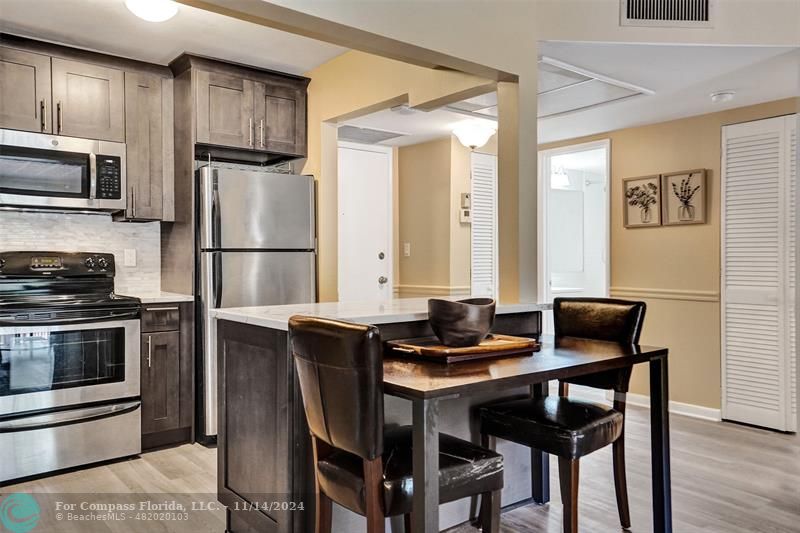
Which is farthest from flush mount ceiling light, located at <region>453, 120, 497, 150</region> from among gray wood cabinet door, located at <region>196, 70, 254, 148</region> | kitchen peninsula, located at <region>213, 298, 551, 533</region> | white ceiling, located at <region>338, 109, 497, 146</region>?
kitchen peninsula, located at <region>213, 298, 551, 533</region>

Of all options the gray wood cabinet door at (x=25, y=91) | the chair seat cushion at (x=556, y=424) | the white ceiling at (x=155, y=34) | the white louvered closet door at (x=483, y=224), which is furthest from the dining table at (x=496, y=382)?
the white louvered closet door at (x=483, y=224)

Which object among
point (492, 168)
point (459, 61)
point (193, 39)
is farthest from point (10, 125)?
point (492, 168)

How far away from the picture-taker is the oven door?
303 centimetres

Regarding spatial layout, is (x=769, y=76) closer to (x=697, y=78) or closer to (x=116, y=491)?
(x=697, y=78)

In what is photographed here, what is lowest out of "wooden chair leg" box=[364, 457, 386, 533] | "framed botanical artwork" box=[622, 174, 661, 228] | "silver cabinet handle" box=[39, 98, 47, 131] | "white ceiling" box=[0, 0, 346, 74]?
"wooden chair leg" box=[364, 457, 386, 533]

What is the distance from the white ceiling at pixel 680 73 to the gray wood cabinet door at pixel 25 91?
2772 mm

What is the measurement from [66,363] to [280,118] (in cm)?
201

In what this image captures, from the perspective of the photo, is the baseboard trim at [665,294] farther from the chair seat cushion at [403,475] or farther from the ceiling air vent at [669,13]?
the chair seat cushion at [403,475]

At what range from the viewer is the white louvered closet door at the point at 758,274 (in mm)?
3932

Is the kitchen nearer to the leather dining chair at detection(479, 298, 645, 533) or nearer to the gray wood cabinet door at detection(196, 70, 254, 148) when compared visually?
the gray wood cabinet door at detection(196, 70, 254, 148)

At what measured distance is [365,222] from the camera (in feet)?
18.2

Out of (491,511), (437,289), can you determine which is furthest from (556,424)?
(437,289)

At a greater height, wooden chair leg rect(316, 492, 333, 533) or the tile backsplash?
the tile backsplash

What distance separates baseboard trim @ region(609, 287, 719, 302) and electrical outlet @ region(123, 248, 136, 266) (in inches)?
148
